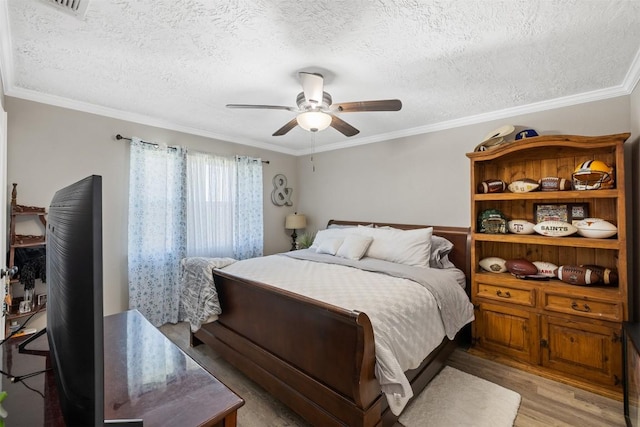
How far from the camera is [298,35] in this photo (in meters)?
1.73

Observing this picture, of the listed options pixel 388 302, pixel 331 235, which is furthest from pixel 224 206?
pixel 388 302

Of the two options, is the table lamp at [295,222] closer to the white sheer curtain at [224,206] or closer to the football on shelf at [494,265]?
the white sheer curtain at [224,206]

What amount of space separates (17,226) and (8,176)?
452mm

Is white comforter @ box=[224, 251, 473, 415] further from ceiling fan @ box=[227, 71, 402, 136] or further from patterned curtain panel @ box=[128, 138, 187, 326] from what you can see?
ceiling fan @ box=[227, 71, 402, 136]

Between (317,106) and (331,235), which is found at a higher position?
(317,106)

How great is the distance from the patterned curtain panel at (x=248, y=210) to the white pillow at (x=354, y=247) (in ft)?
5.14

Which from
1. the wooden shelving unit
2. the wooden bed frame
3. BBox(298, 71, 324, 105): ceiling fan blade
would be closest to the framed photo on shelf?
the wooden bed frame

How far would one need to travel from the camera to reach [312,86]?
2129mm

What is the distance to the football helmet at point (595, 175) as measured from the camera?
2232 mm

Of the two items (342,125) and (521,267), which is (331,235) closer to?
(342,125)

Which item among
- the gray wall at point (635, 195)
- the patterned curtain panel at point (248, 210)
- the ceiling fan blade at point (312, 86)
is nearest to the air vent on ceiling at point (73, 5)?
the ceiling fan blade at point (312, 86)

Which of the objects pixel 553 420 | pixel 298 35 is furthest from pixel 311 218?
pixel 553 420

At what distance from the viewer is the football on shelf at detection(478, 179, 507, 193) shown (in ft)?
9.18

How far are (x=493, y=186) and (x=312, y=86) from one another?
2.07 m
